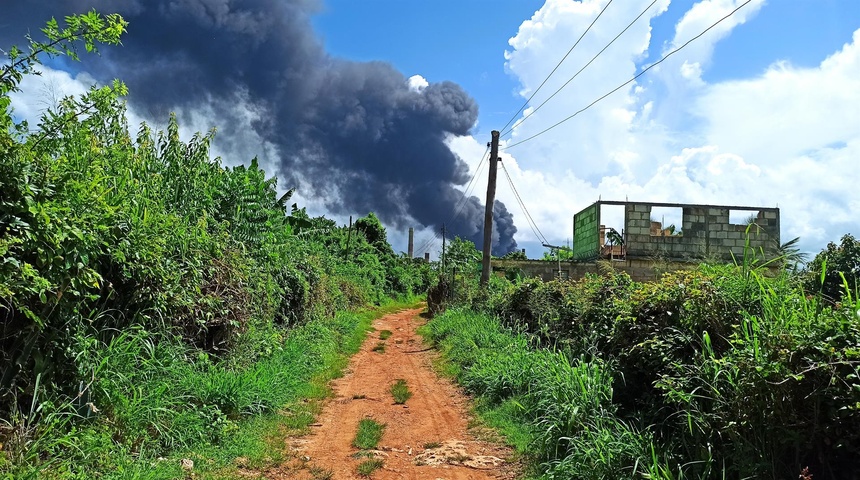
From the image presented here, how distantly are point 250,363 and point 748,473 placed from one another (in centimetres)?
680

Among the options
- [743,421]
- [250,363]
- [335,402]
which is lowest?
[335,402]

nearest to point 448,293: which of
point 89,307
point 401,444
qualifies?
point 401,444

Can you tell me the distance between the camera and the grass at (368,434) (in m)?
6.29

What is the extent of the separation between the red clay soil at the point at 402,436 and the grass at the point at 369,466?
51 mm

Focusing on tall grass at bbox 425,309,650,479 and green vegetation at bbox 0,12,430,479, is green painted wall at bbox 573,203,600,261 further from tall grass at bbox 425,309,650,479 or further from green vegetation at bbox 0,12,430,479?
green vegetation at bbox 0,12,430,479

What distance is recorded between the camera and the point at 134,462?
14.6ft

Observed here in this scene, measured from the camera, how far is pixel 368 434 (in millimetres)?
6695

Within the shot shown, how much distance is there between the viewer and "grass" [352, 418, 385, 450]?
6293 mm

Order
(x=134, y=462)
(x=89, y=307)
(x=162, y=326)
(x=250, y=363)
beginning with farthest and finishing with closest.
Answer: (x=250, y=363) → (x=162, y=326) → (x=89, y=307) → (x=134, y=462)

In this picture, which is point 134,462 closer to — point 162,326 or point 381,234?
point 162,326

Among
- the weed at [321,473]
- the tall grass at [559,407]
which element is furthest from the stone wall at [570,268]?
the weed at [321,473]

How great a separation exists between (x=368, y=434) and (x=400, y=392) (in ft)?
8.25

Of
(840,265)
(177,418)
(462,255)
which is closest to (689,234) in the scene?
(462,255)

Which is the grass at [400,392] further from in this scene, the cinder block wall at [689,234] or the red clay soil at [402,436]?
the cinder block wall at [689,234]
